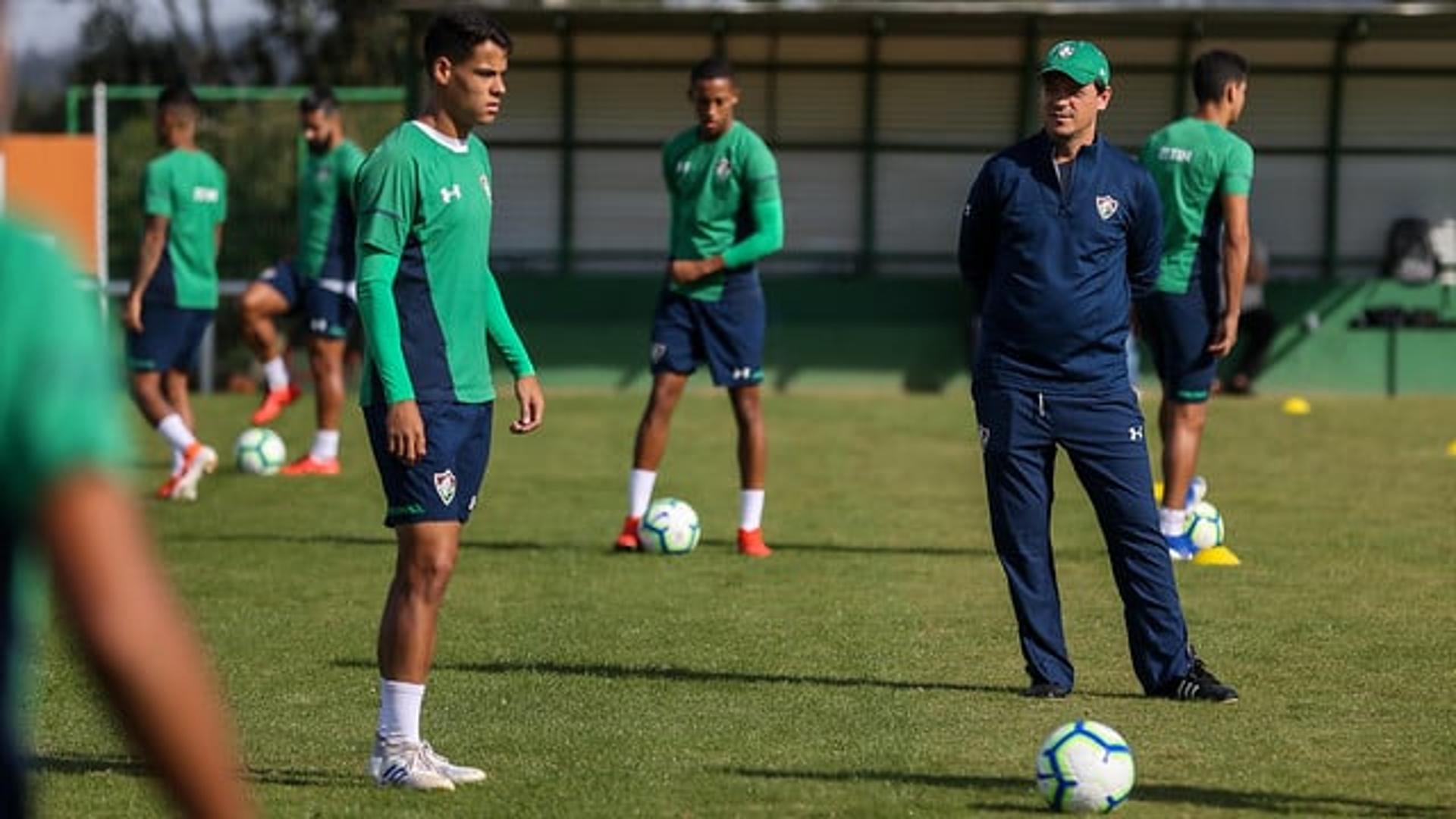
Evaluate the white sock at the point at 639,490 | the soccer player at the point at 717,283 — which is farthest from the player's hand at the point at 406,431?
the white sock at the point at 639,490

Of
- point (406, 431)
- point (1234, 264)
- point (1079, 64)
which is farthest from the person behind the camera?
point (1234, 264)

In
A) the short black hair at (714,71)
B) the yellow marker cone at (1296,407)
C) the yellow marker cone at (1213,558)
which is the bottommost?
the yellow marker cone at (1296,407)

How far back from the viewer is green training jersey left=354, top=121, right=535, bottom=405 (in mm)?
7133

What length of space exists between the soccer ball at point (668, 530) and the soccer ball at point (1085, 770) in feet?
20.6

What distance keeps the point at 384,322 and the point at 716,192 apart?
6.11m

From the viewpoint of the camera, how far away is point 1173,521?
12.8 meters

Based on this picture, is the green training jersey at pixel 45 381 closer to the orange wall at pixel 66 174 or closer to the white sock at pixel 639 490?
the white sock at pixel 639 490

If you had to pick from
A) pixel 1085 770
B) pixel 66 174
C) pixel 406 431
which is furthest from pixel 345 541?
pixel 66 174

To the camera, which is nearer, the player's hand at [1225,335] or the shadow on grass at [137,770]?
the shadow on grass at [137,770]

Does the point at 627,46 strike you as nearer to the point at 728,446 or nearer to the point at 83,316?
the point at 728,446

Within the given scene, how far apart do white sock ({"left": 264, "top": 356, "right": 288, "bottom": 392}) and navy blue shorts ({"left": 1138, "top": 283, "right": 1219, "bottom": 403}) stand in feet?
28.8

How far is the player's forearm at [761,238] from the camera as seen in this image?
1291 cm

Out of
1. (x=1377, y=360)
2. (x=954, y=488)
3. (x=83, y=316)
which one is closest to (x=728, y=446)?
(x=954, y=488)

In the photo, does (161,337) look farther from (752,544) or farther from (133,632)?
(133,632)
